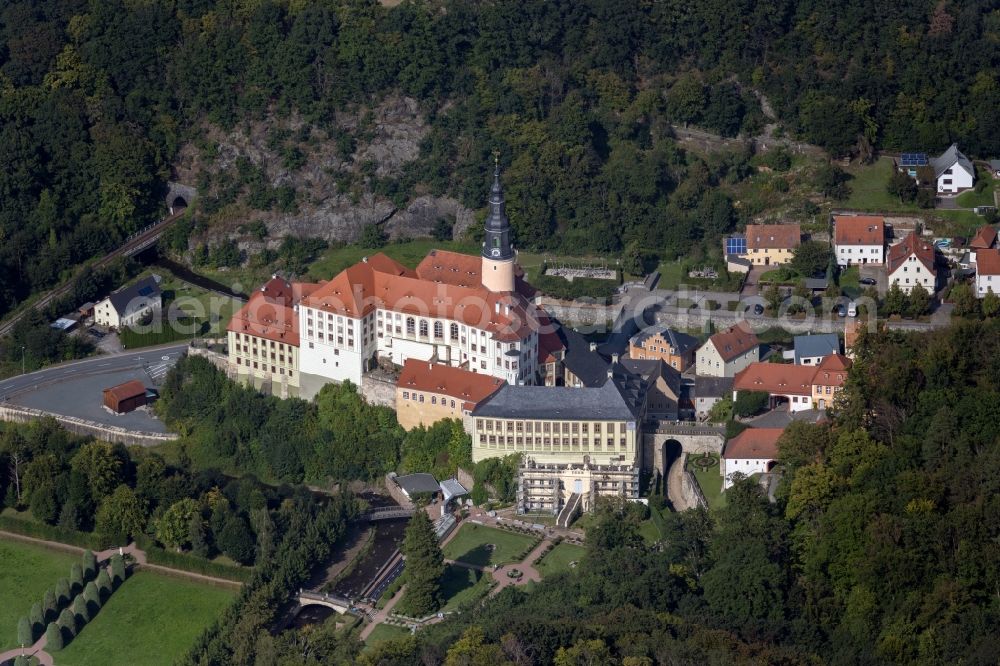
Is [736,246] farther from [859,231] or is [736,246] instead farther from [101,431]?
[101,431]

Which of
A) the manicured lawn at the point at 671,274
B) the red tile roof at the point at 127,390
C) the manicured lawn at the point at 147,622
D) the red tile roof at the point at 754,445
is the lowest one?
the manicured lawn at the point at 147,622

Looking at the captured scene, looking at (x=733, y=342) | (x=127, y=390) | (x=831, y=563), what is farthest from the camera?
(x=127, y=390)

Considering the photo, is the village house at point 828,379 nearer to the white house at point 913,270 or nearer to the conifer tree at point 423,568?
the white house at point 913,270

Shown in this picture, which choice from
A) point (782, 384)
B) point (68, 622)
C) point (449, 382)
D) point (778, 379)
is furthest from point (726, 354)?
point (68, 622)

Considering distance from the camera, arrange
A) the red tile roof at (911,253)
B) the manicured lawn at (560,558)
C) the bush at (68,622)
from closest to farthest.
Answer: the bush at (68,622) < the manicured lawn at (560,558) < the red tile roof at (911,253)

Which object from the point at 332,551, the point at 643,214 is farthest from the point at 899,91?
the point at 332,551

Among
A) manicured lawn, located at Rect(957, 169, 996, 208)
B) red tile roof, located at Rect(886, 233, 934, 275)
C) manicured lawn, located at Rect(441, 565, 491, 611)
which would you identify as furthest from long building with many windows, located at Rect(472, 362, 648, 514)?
manicured lawn, located at Rect(957, 169, 996, 208)

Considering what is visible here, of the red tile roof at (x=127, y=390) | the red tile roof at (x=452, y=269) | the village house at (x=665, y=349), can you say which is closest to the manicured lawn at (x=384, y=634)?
the red tile roof at (x=452, y=269)
